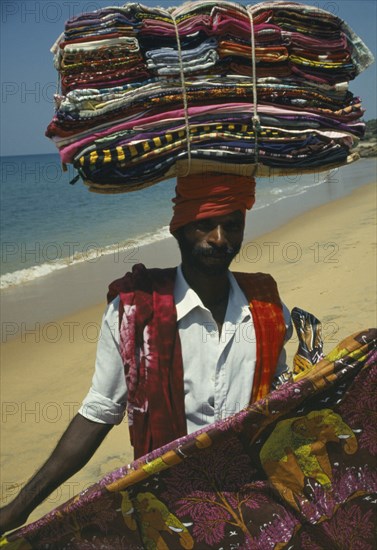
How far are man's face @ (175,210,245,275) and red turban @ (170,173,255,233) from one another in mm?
23

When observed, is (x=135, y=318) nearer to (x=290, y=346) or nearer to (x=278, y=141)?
(x=278, y=141)

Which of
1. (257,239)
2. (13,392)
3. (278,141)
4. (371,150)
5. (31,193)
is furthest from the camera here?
(371,150)

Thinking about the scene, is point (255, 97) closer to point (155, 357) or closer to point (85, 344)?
point (155, 357)

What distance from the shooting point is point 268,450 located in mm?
1902

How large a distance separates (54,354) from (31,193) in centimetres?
2855

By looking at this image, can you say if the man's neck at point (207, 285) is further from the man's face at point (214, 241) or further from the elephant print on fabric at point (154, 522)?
the elephant print on fabric at point (154, 522)

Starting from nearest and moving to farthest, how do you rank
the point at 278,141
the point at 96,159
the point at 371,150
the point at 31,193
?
the point at 96,159
the point at 278,141
the point at 31,193
the point at 371,150

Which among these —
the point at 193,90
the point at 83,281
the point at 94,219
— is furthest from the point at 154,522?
the point at 94,219

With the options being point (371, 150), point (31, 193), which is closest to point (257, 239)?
point (31, 193)

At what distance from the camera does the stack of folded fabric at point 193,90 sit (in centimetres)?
176

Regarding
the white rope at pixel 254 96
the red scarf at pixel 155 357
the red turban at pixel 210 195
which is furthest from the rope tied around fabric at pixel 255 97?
the red scarf at pixel 155 357

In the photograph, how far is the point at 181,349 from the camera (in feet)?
6.33

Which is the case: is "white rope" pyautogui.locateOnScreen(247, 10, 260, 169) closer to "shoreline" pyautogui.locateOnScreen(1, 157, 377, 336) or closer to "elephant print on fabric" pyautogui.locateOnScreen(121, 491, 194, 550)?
"elephant print on fabric" pyautogui.locateOnScreen(121, 491, 194, 550)

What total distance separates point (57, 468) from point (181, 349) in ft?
1.60
